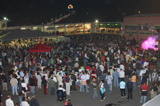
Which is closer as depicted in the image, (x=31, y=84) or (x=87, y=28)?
(x=31, y=84)

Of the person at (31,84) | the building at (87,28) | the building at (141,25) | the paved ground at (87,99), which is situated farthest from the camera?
the building at (87,28)

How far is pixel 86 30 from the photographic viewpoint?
4462cm

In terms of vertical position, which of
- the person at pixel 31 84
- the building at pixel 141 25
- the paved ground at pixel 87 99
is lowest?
the paved ground at pixel 87 99

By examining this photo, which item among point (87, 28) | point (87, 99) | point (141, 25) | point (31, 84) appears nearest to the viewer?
point (87, 99)

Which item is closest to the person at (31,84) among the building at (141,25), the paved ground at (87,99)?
the paved ground at (87,99)

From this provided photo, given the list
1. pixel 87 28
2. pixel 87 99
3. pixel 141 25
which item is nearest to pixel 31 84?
pixel 87 99

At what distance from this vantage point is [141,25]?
30438 millimetres

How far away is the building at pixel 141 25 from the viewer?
29859 millimetres

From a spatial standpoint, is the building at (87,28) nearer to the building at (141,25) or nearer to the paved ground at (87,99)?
the building at (141,25)

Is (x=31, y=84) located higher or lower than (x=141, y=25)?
lower

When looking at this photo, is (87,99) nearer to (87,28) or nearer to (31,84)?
(31,84)

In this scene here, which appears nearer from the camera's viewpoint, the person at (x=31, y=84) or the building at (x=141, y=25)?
the person at (x=31, y=84)

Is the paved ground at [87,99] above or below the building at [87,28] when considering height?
below

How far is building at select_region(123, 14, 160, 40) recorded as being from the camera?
2986 cm
